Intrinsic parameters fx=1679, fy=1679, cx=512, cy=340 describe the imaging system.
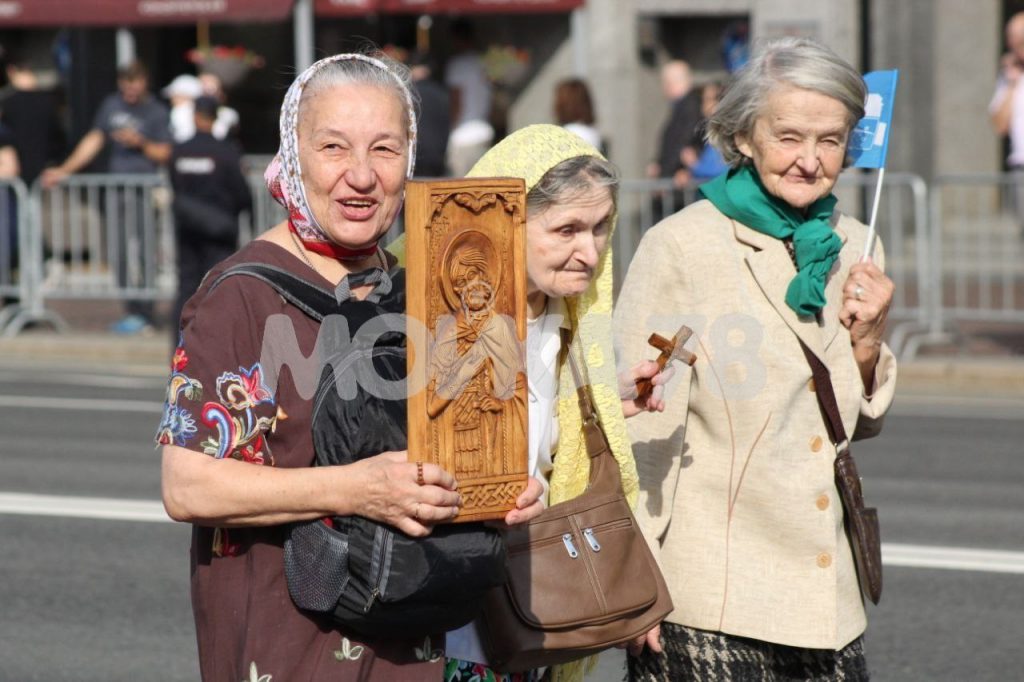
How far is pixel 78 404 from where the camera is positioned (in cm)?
1166

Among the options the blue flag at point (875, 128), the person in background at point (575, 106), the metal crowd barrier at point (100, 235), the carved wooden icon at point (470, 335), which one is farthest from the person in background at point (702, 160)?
the carved wooden icon at point (470, 335)

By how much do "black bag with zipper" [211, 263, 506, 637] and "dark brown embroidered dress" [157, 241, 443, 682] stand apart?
5 cm

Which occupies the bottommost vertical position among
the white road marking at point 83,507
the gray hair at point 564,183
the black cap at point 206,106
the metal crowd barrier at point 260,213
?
the white road marking at point 83,507

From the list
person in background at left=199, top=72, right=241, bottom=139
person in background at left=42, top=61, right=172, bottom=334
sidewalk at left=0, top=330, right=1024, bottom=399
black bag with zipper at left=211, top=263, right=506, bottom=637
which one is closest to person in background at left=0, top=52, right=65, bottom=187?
person in background at left=42, top=61, right=172, bottom=334

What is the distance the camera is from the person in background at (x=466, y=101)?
16.9m

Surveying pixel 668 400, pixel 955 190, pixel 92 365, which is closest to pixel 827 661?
pixel 668 400

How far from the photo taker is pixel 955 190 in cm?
1287

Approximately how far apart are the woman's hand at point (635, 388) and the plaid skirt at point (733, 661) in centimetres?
51

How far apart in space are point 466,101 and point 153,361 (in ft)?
16.4

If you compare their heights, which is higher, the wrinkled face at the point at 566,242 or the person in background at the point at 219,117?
the person in background at the point at 219,117

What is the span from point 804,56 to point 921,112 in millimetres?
15159

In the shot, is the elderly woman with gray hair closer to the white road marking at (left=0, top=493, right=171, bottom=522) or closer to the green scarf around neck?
the green scarf around neck

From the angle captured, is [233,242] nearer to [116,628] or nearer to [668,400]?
[116,628]

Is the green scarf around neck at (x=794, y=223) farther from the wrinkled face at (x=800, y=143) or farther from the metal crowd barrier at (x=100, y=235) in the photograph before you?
the metal crowd barrier at (x=100, y=235)
